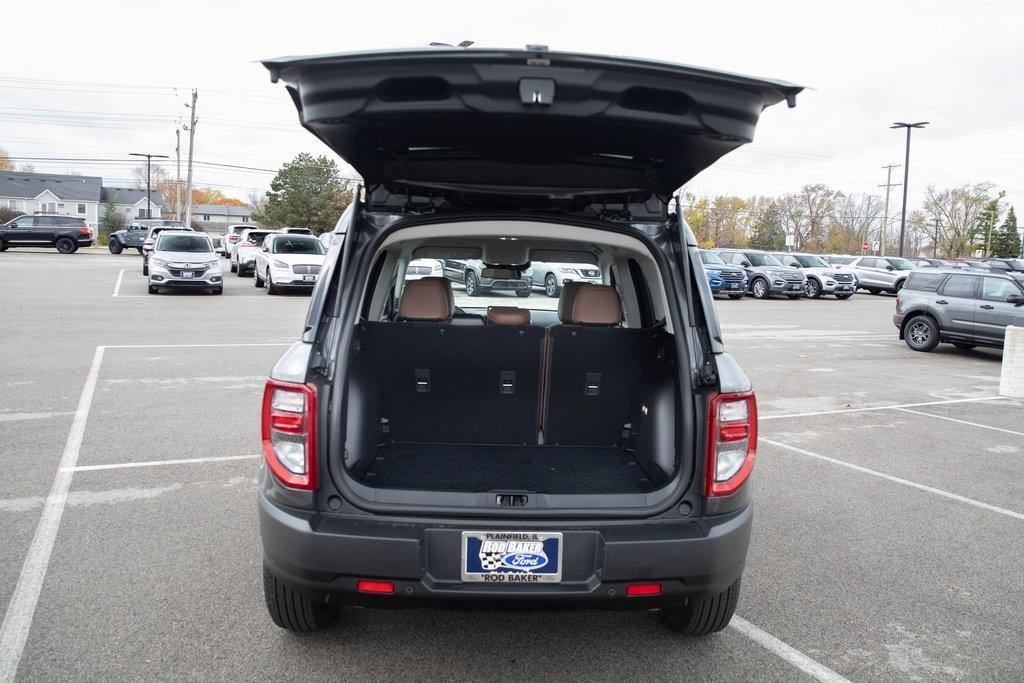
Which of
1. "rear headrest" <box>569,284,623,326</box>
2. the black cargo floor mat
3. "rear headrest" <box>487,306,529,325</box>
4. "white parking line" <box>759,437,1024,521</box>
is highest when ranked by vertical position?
"rear headrest" <box>569,284,623,326</box>

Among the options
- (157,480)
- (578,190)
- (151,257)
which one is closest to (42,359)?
(157,480)

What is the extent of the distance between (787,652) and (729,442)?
1008 millimetres

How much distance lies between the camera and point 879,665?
325 centimetres

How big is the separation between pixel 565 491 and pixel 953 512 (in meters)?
3.63

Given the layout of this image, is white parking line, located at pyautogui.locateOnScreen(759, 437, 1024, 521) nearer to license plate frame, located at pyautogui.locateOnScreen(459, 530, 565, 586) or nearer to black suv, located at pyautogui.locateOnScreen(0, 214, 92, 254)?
license plate frame, located at pyautogui.locateOnScreen(459, 530, 565, 586)

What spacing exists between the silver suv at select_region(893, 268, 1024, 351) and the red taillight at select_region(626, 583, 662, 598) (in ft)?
43.6

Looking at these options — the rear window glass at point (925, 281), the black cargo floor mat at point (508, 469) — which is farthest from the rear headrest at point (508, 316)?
the rear window glass at point (925, 281)

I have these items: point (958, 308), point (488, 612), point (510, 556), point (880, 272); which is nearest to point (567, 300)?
point (488, 612)

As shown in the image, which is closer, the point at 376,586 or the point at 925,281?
the point at 376,586

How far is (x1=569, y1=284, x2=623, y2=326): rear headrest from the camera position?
4043 millimetres

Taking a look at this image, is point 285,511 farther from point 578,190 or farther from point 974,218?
point 974,218

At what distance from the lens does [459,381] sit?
3.96 metres

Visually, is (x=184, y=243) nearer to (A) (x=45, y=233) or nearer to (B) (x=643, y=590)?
(B) (x=643, y=590)

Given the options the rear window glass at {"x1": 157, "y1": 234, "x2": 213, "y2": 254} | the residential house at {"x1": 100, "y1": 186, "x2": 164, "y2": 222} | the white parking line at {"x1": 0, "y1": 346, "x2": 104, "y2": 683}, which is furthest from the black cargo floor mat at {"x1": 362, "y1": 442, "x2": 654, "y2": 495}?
the residential house at {"x1": 100, "y1": 186, "x2": 164, "y2": 222}
